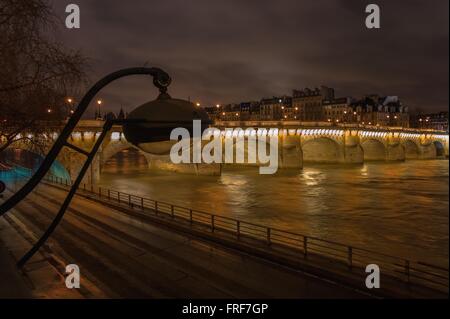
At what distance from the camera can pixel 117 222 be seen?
20094 mm

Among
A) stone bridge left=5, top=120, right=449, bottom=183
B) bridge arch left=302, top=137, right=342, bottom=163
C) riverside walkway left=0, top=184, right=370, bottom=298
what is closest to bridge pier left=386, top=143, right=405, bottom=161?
stone bridge left=5, top=120, right=449, bottom=183

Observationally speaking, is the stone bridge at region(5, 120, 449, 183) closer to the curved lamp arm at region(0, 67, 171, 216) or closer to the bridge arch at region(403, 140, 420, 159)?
the bridge arch at region(403, 140, 420, 159)

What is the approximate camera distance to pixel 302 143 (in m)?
72.2

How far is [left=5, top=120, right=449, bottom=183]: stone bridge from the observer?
158 feet

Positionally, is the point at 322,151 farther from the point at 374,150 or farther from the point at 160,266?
the point at 160,266

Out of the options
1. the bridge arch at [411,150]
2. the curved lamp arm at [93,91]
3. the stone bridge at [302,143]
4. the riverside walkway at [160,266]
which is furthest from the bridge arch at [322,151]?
the curved lamp arm at [93,91]

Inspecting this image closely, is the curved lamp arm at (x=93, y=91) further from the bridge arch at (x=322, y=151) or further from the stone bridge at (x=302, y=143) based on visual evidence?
the bridge arch at (x=322, y=151)

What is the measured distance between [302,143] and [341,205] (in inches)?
1667

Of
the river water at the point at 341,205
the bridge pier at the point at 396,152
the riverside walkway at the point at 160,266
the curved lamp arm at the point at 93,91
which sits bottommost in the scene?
the river water at the point at 341,205

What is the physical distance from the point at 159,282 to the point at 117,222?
9526mm

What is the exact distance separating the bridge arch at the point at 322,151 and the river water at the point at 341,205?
29.2m

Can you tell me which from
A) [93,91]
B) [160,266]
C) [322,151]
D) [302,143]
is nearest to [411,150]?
[322,151]

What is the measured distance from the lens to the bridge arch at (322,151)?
81.1 metres
